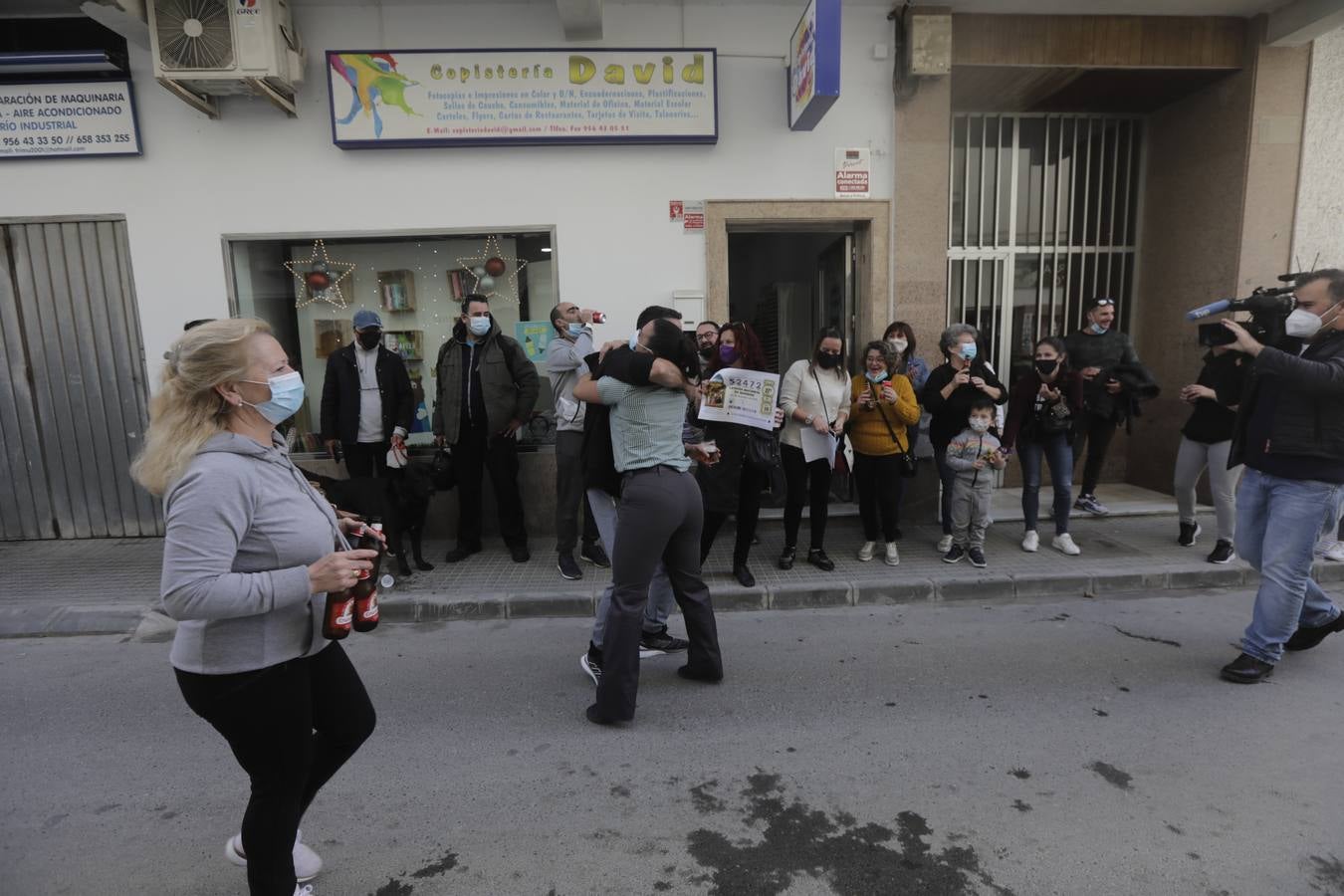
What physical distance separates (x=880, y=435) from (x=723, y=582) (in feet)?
5.58

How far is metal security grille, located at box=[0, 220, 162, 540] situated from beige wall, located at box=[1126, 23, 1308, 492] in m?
10.1

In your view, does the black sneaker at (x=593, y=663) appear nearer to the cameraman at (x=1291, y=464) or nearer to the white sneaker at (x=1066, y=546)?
the cameraman at (x=1291, y=464)

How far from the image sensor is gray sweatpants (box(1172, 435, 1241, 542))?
19.1 feet

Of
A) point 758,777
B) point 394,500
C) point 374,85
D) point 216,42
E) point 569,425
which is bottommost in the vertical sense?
point 758,777

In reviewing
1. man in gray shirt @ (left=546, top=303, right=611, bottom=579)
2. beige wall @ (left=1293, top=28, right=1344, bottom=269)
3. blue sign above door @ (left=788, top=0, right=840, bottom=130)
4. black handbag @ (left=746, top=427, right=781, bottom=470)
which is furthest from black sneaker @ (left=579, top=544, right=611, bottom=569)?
beige wall @ (left=1293, top=28, right=1344, bottom=269)

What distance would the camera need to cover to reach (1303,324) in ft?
11.2

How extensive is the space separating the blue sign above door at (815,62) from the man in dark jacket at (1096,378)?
10.5 ft

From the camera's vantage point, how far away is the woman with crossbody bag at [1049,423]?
238 inches

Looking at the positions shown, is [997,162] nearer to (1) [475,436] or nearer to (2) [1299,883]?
(1) [475,436]

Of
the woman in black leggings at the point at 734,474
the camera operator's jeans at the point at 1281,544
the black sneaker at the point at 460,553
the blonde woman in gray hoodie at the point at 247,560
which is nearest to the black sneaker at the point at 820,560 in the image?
the woman in black leggings at the point at 734,474

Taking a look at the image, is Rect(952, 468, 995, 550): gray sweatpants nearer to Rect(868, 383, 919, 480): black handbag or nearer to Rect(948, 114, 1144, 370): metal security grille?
Rect(868, 383, 919, 480): black handbag

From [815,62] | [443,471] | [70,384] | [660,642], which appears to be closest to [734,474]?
[660,642]

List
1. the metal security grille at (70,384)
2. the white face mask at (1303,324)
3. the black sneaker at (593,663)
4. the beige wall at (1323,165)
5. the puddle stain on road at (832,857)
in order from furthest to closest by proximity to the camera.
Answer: the beige wall at (1323,165) → the metal security grille at (70,384) → the black sneaker at (593,663) → the white face mask at (1303,324) → the puddle stain on road at (832,857)

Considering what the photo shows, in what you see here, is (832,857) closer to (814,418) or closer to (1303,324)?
(1303,324)
